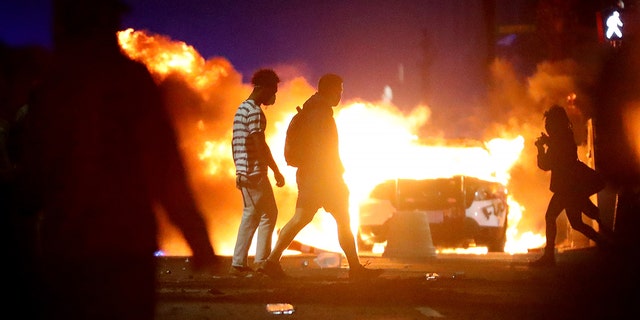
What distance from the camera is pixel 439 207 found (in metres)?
15.8

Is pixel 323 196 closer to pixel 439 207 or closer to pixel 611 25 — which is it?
pixel 439 207

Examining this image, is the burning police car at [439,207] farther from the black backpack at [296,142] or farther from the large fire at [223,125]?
the black backpack at [296,142]

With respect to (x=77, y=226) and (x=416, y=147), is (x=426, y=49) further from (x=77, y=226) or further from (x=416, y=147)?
(x=77, y=226)

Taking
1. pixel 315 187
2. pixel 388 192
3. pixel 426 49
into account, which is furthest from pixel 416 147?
pixel 426 49

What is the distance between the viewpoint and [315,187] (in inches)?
384

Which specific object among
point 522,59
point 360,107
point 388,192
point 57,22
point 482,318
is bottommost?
point 482,318

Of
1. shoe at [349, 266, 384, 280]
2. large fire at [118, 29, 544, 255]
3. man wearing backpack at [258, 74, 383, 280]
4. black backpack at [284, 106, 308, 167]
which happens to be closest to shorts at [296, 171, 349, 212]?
man wearing backpack at [258, 74, 383, 280]

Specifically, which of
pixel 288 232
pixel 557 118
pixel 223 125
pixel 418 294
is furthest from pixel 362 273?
pixel 223 125

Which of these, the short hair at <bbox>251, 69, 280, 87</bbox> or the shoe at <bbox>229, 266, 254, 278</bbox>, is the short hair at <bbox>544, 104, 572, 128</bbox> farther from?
the shoe at <bbox>229, 266, 254, 278</bbox>

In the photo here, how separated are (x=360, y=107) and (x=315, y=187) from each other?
11.5 m

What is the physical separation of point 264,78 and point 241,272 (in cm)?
205

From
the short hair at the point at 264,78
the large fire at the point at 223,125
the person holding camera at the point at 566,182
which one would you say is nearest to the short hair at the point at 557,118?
the person holding camera at the point at 566,182

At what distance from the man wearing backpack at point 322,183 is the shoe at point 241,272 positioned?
20 centimetres

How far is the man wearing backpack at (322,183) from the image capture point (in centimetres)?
963
